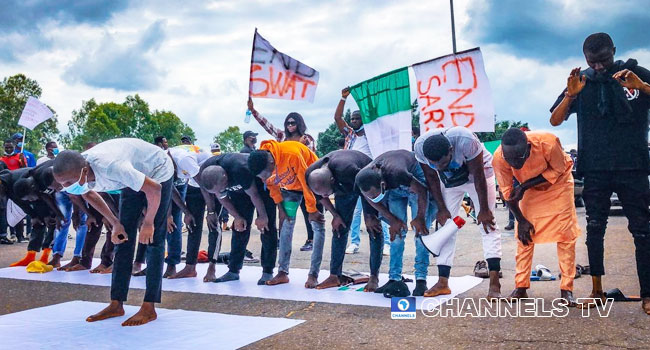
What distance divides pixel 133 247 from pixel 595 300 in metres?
3.74

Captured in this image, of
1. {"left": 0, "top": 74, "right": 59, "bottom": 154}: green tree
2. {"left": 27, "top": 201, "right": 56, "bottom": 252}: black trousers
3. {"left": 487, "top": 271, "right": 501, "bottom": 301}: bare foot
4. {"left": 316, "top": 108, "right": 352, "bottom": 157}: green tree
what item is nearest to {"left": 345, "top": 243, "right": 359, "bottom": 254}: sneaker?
{"left": 487, "top": 271, "right": 501, "bottom": 301}: bare foot

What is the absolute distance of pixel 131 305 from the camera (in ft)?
18.1

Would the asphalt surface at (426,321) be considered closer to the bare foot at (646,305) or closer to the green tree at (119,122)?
the bare foot at (646,305)

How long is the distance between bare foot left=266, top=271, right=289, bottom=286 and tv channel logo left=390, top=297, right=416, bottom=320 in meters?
1.68

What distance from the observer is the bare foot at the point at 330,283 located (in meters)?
5.97

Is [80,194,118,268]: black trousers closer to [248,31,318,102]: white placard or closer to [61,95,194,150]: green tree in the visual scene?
[248,31,318,102]: white placard

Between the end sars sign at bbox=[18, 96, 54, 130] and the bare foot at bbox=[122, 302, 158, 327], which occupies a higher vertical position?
the end sars sign at bbox=[18, 96, 54, 130]

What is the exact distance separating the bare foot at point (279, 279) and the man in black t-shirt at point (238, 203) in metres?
0.11

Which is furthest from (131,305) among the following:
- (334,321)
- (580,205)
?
(580,205)

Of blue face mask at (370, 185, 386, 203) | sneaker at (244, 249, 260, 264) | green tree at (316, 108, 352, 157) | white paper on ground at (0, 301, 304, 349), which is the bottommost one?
white paper on ground at (0, 301, 304, 349)

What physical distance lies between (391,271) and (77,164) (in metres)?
2.95

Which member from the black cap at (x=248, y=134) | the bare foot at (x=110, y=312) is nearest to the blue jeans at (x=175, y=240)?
the bare foot at (x=110, y=312)

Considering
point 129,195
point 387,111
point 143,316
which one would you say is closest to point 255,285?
point 143,316

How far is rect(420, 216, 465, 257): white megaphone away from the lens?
5.21m
